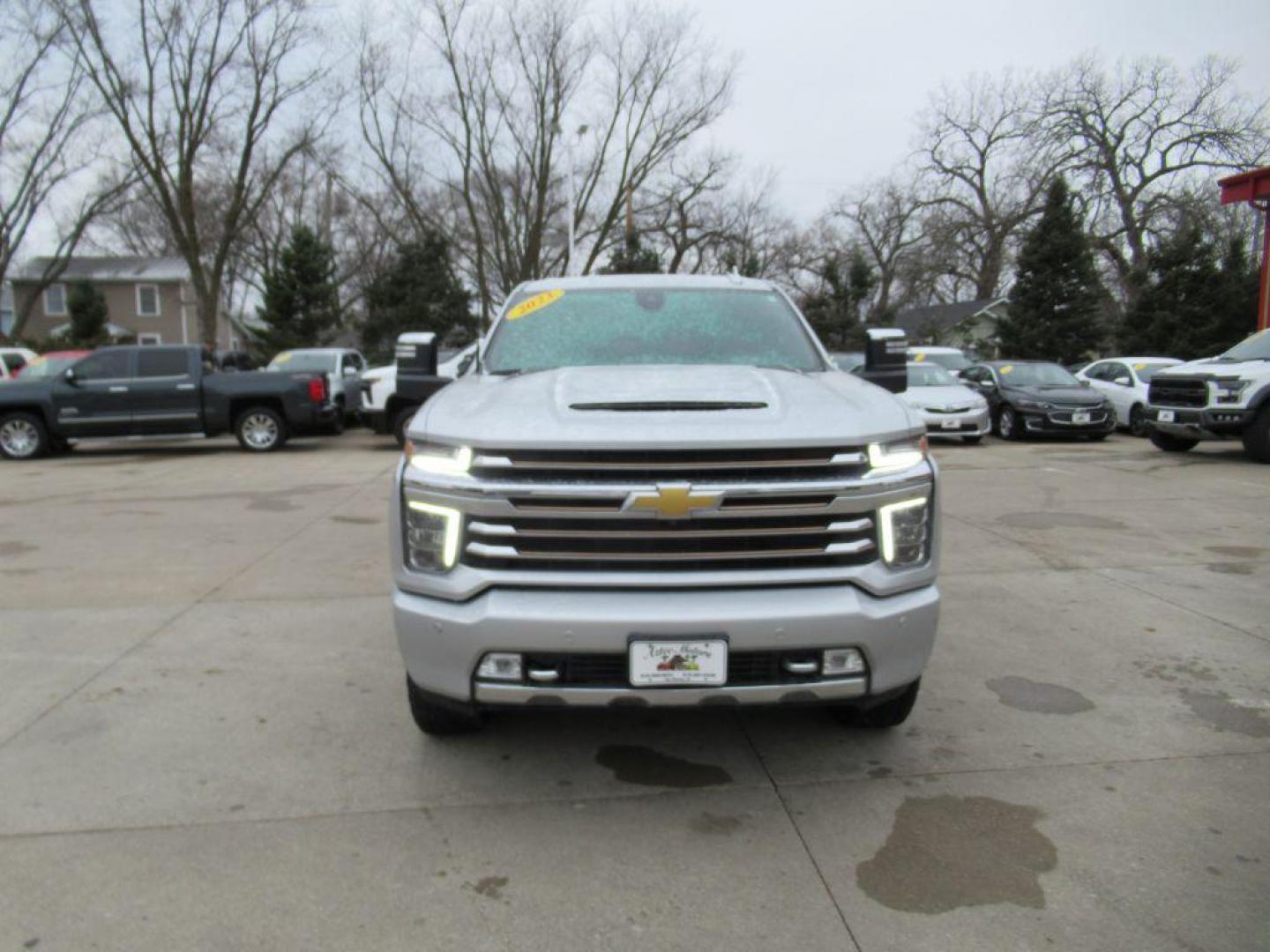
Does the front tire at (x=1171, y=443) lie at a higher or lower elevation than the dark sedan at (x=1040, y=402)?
lower

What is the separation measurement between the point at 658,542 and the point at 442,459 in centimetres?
77

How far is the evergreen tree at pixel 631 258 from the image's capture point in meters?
35.1

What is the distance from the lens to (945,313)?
52.2 meters

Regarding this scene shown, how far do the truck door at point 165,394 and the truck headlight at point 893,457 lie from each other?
14165mm

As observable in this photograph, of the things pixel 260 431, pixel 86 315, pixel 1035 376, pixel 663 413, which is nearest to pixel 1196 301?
pixel 1035 376

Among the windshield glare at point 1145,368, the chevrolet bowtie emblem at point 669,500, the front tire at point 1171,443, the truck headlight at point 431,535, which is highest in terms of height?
the windshield glare at point 1145,368

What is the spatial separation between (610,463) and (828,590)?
0.82 metres

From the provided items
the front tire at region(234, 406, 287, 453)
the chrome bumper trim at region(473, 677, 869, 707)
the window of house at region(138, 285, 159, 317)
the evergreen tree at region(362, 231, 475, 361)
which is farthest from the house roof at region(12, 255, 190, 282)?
the chrome bumper trim at region(473, 677, 869, 707)

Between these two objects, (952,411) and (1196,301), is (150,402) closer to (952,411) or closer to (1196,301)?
(952,411)

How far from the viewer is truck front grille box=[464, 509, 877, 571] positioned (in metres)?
2.96

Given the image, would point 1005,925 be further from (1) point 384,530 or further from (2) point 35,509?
(2) point 35,509

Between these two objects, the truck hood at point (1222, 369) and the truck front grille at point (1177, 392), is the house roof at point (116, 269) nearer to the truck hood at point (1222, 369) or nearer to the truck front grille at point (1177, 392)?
the truck front grille at point (1177, 392)

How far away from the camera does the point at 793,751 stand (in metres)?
3.61

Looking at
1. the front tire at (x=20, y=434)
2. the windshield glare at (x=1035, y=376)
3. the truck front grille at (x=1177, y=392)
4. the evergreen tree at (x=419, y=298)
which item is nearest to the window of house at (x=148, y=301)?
the evergreen tree at (x=419, y=298)
